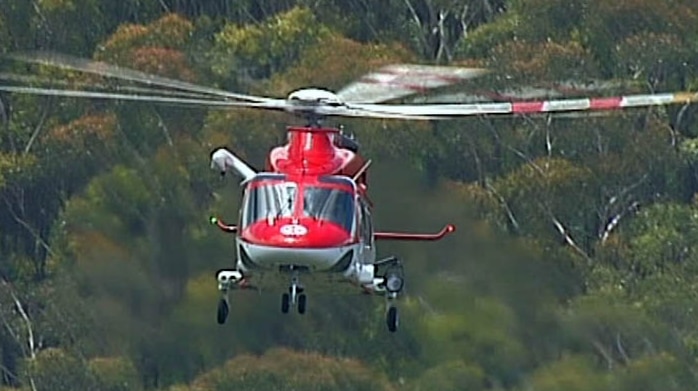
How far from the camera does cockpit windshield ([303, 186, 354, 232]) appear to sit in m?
24.6

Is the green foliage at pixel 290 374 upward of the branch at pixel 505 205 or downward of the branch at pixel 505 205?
downward

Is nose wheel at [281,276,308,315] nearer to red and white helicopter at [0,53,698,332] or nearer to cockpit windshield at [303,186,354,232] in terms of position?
red and white helicopter at [0,53,698,332]

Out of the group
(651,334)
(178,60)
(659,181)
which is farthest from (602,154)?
(651,334)

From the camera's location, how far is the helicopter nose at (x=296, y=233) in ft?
79.0

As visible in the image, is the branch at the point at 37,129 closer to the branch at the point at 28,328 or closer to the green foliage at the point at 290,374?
the branch at the point at 28,328

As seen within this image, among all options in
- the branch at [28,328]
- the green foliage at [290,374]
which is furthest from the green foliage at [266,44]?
the green foliage at [290,374]

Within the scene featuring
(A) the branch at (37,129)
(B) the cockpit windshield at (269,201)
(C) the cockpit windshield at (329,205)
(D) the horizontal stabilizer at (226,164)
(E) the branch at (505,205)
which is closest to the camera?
(B) the cockpit windshield at (269,201)

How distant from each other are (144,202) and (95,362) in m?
2.61

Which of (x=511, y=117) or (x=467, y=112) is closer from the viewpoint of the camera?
(x=467, y=112)

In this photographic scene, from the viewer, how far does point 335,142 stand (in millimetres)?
25375

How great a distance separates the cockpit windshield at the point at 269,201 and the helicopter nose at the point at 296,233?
0.08 meters

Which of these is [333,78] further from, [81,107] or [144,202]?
[144,202]

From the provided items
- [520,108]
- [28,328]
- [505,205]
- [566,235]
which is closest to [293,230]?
[520,108]

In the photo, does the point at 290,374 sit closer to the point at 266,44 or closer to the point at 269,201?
the point at 266,44
